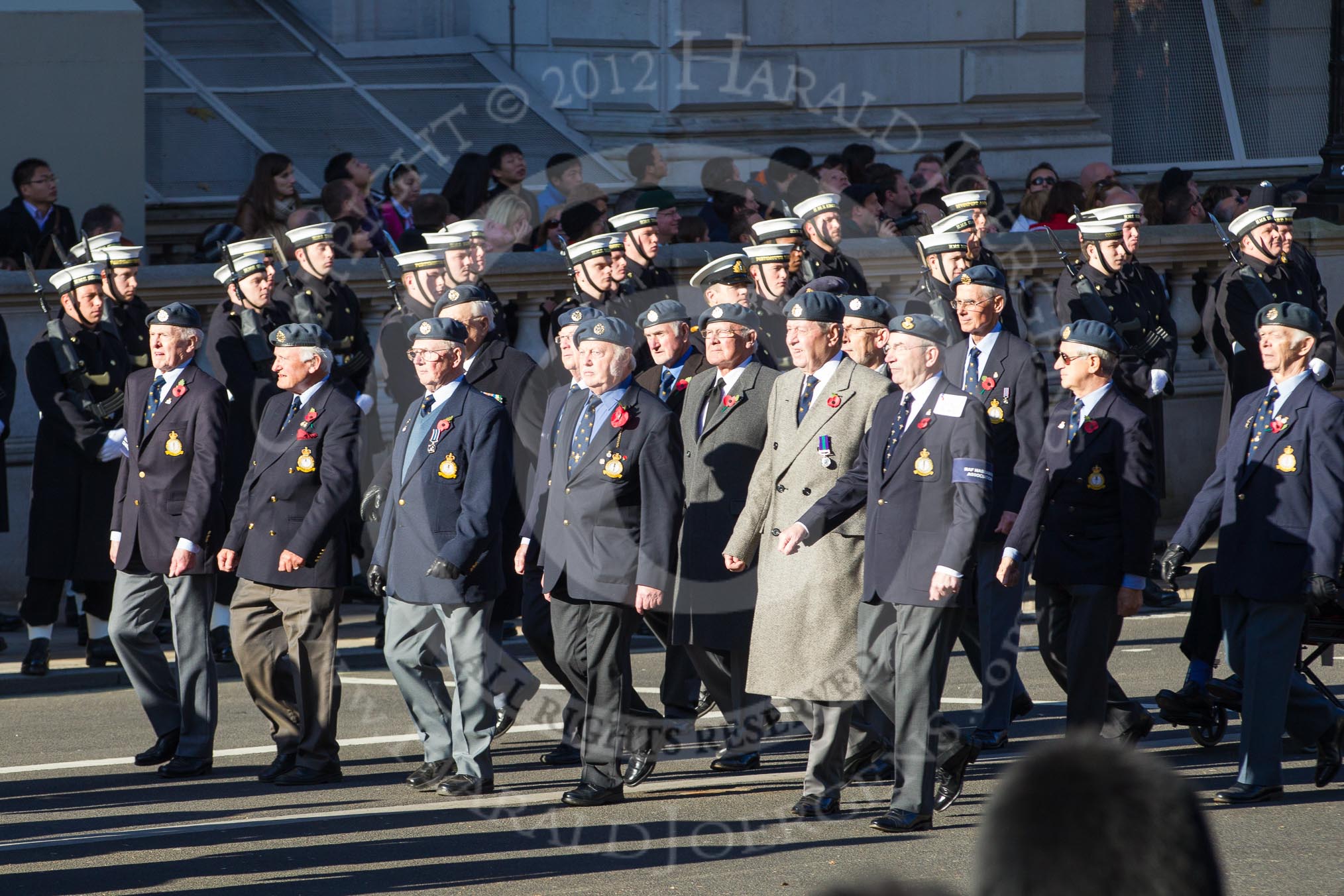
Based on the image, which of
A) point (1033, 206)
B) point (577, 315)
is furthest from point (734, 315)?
point (1033, 206)

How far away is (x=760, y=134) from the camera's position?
744 inches

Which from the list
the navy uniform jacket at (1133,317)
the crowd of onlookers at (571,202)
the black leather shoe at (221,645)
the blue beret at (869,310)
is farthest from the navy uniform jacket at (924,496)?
the crowd of onlookers at (571,202)

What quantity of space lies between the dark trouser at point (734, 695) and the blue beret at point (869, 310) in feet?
4.61

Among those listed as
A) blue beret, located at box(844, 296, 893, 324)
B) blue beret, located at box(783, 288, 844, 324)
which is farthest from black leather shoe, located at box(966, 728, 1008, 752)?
blue beret, located at box(783, 288, 844, 324)

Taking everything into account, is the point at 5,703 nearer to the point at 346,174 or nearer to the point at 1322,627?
the point at 346,174

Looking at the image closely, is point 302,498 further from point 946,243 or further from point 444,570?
point 946,243

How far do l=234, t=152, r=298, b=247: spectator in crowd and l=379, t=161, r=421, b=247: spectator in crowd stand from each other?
94 cm

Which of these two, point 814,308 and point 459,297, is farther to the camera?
point 459,297

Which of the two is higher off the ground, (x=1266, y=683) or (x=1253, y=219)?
(x=1253, y=219)

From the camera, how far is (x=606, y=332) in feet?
25.7

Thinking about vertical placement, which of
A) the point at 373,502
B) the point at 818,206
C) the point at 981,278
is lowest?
the point at 373,502

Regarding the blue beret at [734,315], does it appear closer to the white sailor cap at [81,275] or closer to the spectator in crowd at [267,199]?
the white sailor cap at [81,275]

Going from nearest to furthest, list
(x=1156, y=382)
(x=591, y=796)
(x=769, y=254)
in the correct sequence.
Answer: (x=591, y=796), (x=769, y=254), (x=1156, y=382)

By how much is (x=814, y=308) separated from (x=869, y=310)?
1.00 ft
